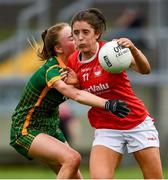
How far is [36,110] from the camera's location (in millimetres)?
9914

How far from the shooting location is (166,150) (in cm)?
1895

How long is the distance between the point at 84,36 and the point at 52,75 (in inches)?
22.6

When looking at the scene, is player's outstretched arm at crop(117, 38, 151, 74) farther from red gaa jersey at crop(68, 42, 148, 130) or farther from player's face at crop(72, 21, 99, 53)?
player's face at crop(72, 21, 99, 53)

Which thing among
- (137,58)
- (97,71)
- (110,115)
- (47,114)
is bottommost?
(47,114)

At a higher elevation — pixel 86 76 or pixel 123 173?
pixel 86 76

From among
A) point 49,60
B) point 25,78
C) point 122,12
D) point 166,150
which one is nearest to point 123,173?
point 166,150

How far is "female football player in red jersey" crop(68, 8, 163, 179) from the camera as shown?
30.3ft

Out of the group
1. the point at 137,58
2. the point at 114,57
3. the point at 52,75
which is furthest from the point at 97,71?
the point at 52,75

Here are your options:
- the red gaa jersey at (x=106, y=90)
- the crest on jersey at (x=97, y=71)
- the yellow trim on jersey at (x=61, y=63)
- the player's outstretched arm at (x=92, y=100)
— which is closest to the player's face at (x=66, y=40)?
the yellow trim on jersey at (x=61, y=63)

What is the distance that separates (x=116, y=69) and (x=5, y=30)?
13.0 m

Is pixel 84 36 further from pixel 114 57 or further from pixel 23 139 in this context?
pixel 23 139

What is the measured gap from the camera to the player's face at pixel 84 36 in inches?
363

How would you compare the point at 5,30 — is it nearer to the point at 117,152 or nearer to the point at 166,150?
the point at 166,150

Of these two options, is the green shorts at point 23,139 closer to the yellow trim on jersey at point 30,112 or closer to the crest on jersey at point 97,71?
the yellow trim on jersey at point 30,112
